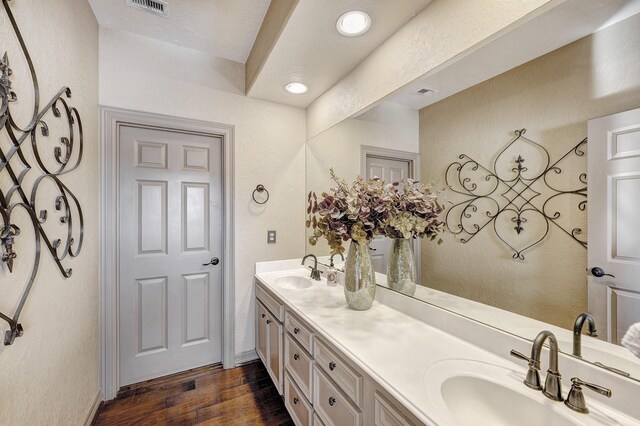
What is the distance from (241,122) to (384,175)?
1.39 m

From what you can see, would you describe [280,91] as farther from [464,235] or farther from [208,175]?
[464,235]

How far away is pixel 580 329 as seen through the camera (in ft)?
2.59

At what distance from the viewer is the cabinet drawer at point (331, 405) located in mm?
1007

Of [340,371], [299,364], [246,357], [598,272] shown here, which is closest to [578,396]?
[598,272]

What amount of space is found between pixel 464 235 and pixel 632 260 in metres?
0.50

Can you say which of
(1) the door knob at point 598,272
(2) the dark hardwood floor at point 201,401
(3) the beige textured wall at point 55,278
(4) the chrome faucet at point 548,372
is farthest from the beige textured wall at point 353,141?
(3) the beige textured wall at point 55,278

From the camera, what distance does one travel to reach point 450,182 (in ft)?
3.93

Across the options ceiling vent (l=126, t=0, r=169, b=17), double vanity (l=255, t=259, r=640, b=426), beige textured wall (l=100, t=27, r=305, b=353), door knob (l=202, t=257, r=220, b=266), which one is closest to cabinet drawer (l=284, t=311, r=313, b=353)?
double vanity (l=255, t=259, r=640, b=426)

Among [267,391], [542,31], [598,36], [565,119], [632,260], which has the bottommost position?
[267,391]

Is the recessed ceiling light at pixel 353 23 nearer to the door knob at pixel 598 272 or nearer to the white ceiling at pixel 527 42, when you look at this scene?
the white ceiling at pixel 527 42

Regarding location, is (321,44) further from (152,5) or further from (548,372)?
(548,372)

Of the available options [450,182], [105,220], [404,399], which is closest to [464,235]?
[450,182]

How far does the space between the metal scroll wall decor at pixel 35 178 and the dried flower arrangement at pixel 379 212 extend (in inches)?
46.3

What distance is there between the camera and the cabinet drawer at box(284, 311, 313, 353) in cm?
135
